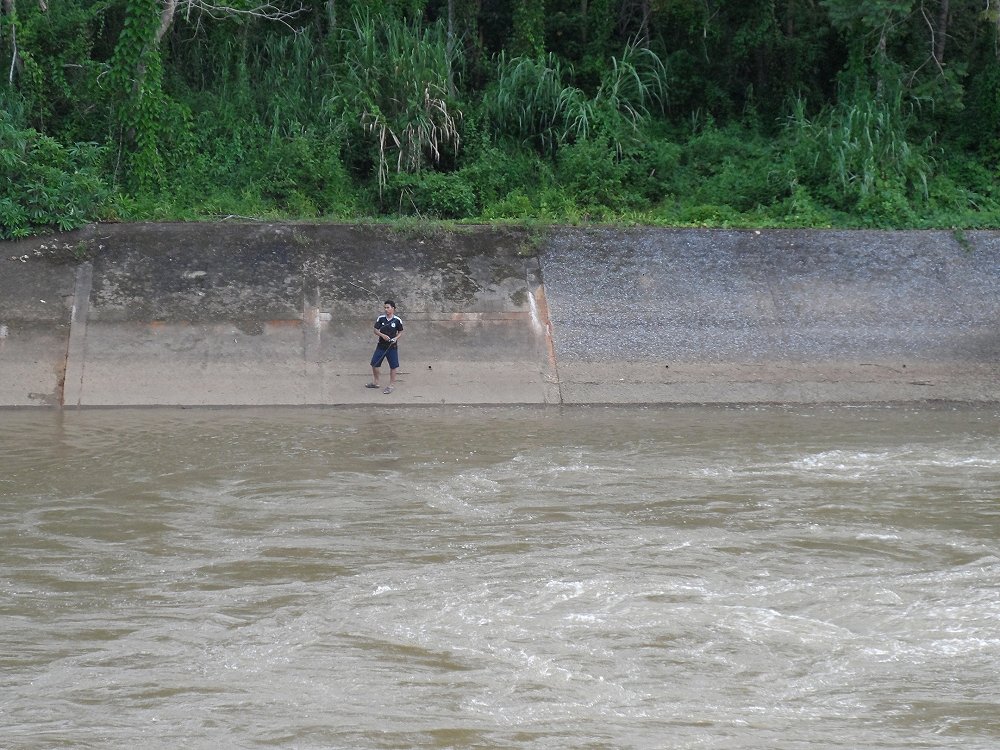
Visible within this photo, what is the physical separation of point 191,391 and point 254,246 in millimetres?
2999

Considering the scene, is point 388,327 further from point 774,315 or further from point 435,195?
point 774,315

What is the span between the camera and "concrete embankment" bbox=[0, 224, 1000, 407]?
1518cm

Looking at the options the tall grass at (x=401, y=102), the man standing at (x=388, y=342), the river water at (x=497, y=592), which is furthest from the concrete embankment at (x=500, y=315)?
the tall grass at (x=401, y=102)

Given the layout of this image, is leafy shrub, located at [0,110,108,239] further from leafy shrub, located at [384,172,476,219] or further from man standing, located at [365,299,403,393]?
man standing, located at [365,299,403,393]

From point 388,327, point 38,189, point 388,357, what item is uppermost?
point 38,189

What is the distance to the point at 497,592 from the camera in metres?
7.57

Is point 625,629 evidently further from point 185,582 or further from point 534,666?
point 185,582

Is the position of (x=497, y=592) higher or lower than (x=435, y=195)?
lower

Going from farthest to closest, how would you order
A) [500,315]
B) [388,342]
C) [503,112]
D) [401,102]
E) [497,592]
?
[503,112], [401,102], [500,315], [388,342], [497,592]

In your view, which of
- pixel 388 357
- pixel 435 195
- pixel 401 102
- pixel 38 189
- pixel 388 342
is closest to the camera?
pixel 388 342

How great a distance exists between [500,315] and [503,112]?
6486 mm

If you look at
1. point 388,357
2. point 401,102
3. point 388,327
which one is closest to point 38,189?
point 388,327

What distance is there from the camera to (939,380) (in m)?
15.6

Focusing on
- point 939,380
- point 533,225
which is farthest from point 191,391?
point 939,380
